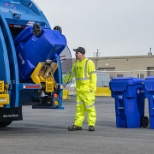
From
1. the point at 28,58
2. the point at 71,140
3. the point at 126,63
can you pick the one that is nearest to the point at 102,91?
the point at 126,63

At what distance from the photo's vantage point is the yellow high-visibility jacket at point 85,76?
1177 cm

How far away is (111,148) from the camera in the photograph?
338 inches

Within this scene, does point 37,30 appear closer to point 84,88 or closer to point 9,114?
point 84,88

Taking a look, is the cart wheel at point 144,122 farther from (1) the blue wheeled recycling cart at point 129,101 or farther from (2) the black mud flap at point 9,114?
(2) the black mud flap at point 9,114

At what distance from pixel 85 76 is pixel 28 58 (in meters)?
1.63

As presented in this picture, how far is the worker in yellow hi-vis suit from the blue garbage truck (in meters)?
0.48

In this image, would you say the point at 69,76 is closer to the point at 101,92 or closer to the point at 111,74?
the point at 101,92

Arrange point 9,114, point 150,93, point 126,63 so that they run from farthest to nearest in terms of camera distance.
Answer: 1. point 126,63
2. point 150,93
3. point 9,114

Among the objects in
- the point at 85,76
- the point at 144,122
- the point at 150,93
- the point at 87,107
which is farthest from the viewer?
the point at 144,122

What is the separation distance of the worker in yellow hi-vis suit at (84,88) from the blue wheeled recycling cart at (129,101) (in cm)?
109

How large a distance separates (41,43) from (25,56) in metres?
0.47

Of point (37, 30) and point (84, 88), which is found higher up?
point (37, 30)

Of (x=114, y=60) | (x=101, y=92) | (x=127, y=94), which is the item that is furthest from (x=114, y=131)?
(x=114, y=60)

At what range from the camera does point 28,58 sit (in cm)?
1074
